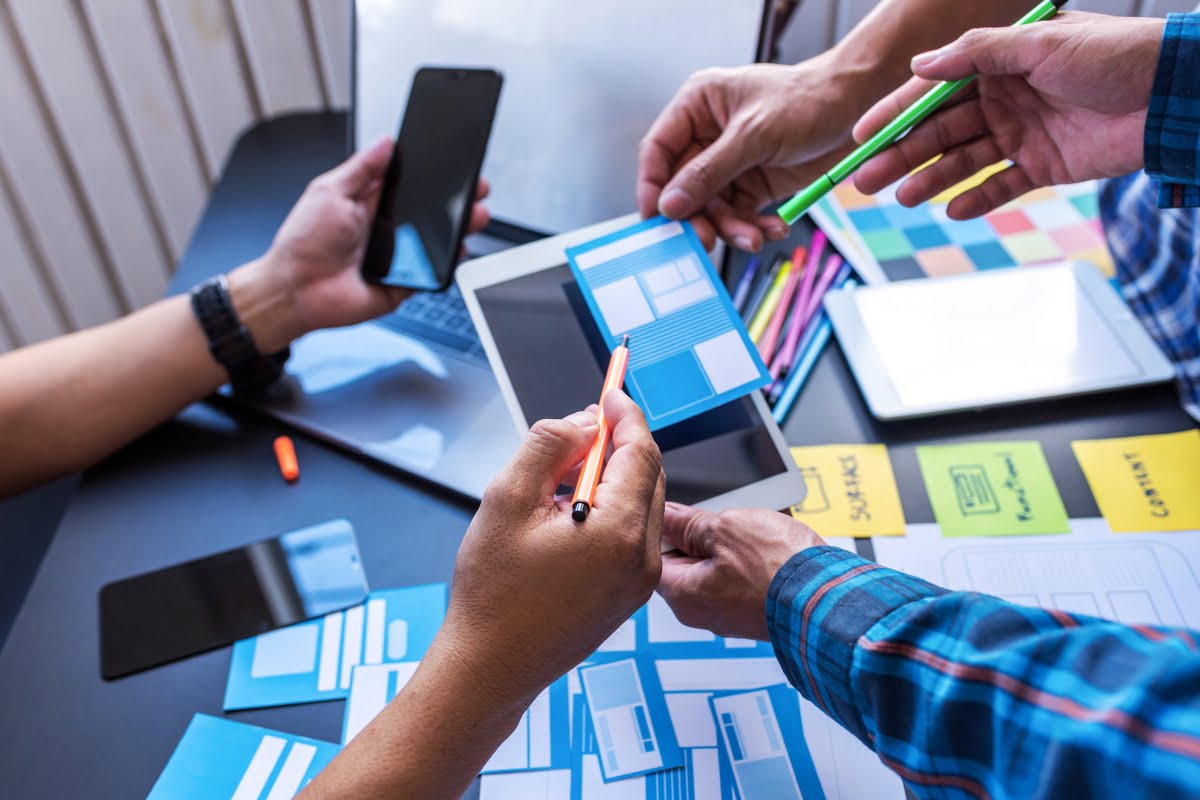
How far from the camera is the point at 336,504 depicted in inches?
31.2

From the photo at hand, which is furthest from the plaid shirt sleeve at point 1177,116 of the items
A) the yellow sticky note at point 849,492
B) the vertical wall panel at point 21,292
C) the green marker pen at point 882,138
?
the vertical wall panel at point 21,292

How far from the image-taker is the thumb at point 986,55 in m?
0.69

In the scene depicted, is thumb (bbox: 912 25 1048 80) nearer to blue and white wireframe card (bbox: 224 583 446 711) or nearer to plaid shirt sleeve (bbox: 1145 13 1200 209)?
plaid shirt sleeve (bbox: 1145 13 1200 209)

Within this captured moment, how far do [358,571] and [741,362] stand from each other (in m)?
0.36

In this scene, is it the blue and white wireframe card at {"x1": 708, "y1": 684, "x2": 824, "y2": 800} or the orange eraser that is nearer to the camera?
the blue and white wireframe card at {"x1": 708, "y1": 684, "x2": 824, "y2": 800}

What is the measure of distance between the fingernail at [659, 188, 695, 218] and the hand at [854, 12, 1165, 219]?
0.16m

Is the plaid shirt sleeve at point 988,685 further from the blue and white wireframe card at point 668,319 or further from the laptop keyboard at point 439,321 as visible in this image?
the laptop keyboard at point 439,321

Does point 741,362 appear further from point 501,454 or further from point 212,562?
point 212,562

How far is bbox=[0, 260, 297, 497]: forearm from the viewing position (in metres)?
0.83

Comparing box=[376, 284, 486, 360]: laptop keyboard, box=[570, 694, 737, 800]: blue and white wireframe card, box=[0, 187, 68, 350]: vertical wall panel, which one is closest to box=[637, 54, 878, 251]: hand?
box=[376, 284, 486, 360]: laptop keyboard

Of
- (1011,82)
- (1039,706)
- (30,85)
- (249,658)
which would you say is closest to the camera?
(1039,706)

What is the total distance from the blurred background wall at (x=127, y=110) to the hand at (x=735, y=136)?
0.39 meters

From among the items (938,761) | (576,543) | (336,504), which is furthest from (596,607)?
(336,504)

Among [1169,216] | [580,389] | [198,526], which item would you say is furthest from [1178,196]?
[198,526]
